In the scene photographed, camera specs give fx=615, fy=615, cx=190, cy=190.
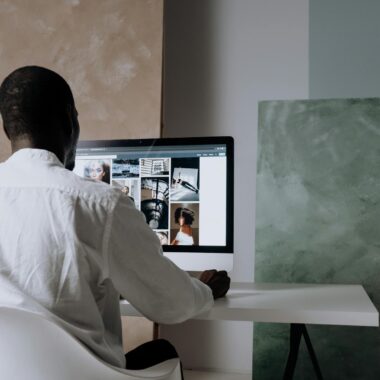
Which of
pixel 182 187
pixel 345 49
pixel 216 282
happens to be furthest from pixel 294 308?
pixel 345 49

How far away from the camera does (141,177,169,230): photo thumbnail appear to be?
6.82 ft

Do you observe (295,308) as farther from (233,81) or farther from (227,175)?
(233,81)

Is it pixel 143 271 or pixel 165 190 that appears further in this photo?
pixel 165 190

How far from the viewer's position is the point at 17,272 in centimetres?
111

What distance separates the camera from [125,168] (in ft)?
7.02

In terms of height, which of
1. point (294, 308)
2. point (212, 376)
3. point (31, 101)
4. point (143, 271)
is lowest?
point (212, 376)

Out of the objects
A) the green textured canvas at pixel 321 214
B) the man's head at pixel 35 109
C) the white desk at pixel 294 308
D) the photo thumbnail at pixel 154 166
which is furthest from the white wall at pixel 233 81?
the man's head at pixel 35 109

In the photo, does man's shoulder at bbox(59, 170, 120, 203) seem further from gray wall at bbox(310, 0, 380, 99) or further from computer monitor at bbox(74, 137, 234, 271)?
gray wall at bbox(310, 0, 380, 99)

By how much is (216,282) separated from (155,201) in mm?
446

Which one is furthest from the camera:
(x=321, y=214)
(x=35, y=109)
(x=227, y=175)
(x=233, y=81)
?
(x=233, y=81)

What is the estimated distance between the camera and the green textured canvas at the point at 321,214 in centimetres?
275

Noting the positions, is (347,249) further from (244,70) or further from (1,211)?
(1,211)

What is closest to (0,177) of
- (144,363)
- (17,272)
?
(17,272)

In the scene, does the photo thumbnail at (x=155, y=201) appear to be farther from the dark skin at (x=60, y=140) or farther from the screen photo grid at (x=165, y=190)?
the dark skin at (x=60, y=140)
